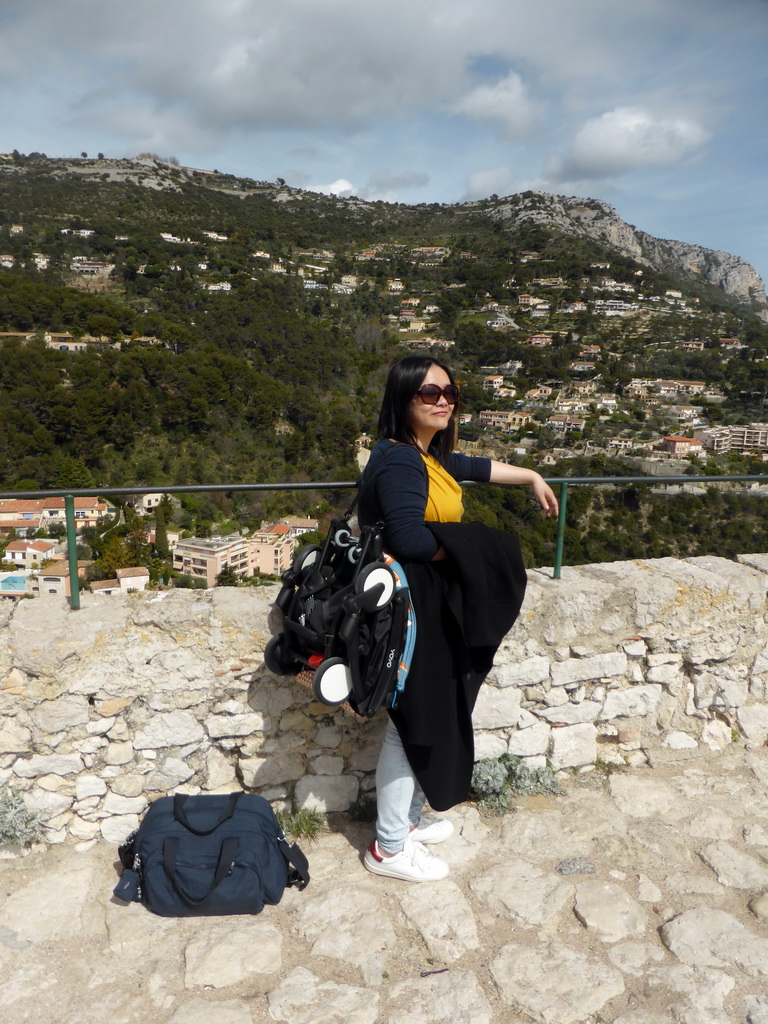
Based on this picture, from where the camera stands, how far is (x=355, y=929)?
1909 mm

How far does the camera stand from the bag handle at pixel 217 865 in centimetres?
191

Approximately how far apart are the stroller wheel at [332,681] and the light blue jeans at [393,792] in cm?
37

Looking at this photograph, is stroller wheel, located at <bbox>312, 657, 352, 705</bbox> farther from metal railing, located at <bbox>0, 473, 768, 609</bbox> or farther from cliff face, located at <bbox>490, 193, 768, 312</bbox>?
cliff face, located at <bbox>490, 193, 768, 312</bbox>

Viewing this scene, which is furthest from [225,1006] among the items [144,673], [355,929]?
[144,673]

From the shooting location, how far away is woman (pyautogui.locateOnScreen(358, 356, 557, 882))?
5.59ft

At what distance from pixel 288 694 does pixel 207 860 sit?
65cm

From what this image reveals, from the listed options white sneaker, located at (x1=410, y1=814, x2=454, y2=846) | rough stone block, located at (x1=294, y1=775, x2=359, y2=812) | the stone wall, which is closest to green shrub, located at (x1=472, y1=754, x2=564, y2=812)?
the stone wall

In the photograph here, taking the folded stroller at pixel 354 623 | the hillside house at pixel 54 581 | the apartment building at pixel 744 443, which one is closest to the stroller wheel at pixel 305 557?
the folded stroller at pixel 354 623

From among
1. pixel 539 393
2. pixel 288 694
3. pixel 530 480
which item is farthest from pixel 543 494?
pixel 539 393

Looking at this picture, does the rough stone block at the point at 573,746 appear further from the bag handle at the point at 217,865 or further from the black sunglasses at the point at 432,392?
the black sunglasses at the point at 432,392

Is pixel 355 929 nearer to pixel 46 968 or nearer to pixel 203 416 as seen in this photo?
pixel 46 968


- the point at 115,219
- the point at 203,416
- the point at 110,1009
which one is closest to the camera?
the point at 110,1009

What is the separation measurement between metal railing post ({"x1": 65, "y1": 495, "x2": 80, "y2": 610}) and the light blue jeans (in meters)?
1.28

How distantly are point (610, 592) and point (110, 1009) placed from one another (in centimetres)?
231
